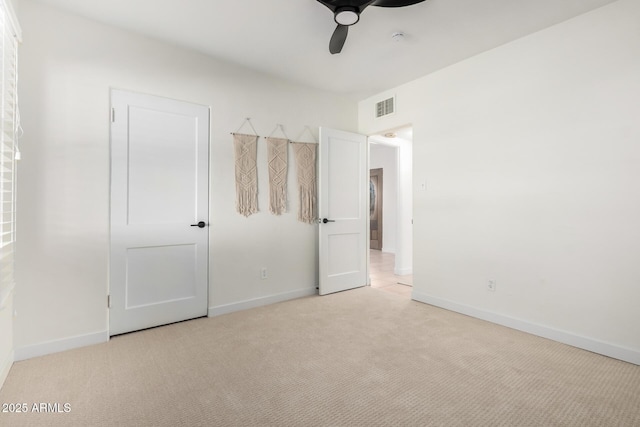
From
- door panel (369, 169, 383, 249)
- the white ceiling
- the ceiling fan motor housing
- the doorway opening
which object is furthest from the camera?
door panel (369, 169, 383, 249)

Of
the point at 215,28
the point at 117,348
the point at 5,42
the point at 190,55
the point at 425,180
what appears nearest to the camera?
the point at 5,42

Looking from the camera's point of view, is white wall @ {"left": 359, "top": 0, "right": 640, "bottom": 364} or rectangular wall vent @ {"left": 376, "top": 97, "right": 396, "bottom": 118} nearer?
white wall @ {"left": 359, "top": 0, "right": 640, "bottom": 364}

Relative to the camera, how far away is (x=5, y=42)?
1.81 meters

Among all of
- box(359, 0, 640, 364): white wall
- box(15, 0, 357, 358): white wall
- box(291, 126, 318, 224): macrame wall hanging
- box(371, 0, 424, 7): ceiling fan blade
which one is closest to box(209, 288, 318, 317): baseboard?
box(15, 0, 357, 358): white wall

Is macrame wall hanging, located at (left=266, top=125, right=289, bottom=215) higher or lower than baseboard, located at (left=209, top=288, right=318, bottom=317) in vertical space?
higher

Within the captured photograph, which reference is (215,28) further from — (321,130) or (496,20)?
(496,20)

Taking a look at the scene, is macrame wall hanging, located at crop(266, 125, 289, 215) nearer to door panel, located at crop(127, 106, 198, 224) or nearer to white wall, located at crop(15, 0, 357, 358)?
white wall, located at crop(15, 0, 357, 358)

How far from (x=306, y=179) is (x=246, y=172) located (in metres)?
0.77

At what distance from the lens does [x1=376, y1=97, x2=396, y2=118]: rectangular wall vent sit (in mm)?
3885

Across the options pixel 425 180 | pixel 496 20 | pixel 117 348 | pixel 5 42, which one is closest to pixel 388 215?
pixel 425 180

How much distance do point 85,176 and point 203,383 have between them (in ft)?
5.90

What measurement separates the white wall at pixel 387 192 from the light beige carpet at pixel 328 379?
496 centimetres

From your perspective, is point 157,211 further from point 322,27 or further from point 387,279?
point 387,279

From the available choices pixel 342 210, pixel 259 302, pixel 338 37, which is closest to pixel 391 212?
pixel 342 210
